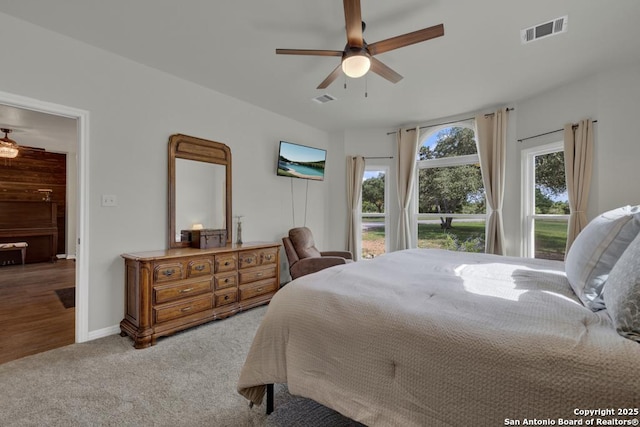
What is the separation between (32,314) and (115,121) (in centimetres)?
240

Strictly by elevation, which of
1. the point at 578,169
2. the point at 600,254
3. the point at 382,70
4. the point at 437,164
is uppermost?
the point at 382,70

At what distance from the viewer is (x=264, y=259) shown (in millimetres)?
3602

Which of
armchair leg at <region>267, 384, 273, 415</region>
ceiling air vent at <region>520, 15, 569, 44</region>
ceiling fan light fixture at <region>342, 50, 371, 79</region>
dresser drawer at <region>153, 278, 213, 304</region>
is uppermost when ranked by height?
ceiling air vent at <region>520, 15, 569, 44</region>

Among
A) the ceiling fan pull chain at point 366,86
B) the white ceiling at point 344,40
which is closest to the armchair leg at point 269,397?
the white ceiling at point 344,40

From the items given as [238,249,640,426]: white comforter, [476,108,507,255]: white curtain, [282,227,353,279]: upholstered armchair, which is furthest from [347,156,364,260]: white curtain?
[238,249,640,426]: white comforter

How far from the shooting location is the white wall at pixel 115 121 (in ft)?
7.86

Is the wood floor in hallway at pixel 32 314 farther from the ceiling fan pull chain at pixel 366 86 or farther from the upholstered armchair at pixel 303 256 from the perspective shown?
the ceiling fan pull chain at pixel 366 86

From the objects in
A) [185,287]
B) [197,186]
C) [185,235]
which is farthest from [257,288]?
[197,186]

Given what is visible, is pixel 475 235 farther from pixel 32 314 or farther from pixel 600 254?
pixel 32 314

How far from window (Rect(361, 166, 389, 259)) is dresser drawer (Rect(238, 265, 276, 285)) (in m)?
2.26

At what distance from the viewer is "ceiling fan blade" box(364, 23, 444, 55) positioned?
6.29 ft

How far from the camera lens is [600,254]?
1.36 meters

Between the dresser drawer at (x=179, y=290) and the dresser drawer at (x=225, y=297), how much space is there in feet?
0.40

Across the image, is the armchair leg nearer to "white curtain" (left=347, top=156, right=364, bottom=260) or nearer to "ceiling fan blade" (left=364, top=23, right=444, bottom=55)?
"ceiling fan blade" (left=364, top=23, right=444, bottom=55)
